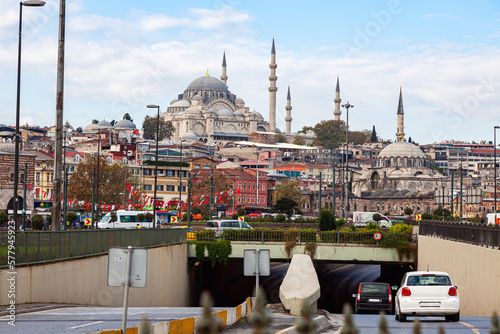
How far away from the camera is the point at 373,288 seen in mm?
27109

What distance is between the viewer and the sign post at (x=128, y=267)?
11.1m

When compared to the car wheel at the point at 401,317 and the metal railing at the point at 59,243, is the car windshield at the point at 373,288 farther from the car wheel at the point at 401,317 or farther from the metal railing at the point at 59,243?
the car wheel at the point at 401,317

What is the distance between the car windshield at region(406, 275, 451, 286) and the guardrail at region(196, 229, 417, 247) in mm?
21389

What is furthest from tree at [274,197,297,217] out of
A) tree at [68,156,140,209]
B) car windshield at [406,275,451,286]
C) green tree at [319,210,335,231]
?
car windshield at [406,275,451,286]

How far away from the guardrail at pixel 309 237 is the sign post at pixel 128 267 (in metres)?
28.2

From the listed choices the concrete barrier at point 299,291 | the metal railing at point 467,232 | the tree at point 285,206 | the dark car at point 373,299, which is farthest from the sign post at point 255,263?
the tree at point 285,206

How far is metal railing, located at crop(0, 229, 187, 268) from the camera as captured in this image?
18203 millimetres

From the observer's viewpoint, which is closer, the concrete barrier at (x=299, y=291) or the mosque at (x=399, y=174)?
the concrete barrier at (x=299, y=291)

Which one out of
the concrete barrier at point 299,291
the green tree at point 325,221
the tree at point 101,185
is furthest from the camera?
the tree at point 101,185

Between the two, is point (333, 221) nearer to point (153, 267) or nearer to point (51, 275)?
point (153, 267)

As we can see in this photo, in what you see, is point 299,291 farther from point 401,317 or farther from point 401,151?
point 401,151

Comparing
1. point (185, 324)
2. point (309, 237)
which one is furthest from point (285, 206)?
point (185, 324)

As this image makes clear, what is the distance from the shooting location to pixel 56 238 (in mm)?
21125

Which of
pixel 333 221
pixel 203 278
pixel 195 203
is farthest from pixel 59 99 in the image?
pixel 195 203
